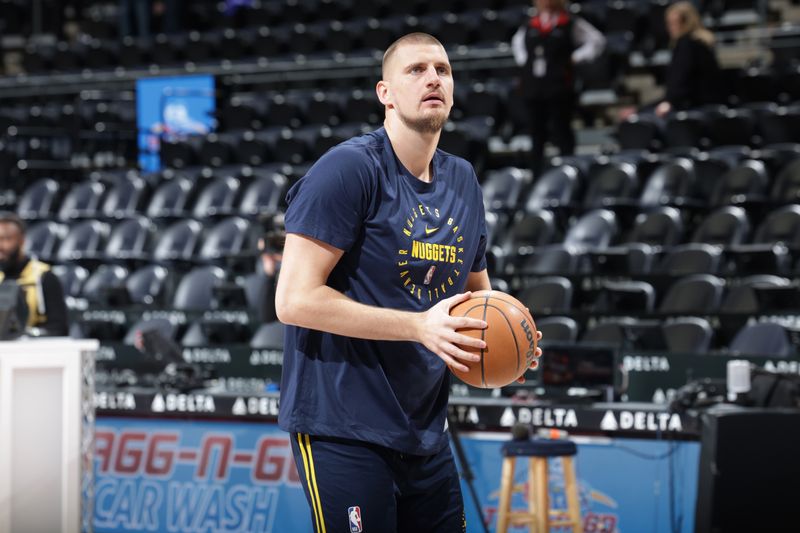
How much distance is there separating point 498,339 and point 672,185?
309 inches

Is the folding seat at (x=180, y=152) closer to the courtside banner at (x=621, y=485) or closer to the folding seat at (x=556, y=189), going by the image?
the folding seat at (x=556, y=189)

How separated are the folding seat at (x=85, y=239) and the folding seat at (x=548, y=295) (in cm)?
556

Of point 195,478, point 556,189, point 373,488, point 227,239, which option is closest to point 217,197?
point 227,239

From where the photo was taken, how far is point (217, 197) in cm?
1309

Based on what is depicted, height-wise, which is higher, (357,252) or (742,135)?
(742,135)

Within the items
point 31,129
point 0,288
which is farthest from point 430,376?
point 31,129

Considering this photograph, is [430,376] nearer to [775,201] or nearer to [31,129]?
[775,201]

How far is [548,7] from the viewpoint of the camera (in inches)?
458

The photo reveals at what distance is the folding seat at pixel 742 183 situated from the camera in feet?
33.8

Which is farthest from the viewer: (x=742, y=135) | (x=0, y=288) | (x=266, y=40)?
(x=266, y=40)

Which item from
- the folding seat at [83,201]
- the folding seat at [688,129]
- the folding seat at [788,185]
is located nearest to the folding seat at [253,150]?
the folding seat at [83,201]

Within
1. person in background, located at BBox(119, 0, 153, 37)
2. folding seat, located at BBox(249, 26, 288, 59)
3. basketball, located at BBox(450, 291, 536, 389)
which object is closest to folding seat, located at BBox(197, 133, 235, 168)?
folding seat, located at BBox(249, 26, 288, 59)

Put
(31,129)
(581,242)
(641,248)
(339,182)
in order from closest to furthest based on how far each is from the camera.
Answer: (339,182) < (641,248) < (581,242) < (31,129)

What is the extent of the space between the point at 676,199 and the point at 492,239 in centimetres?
155
